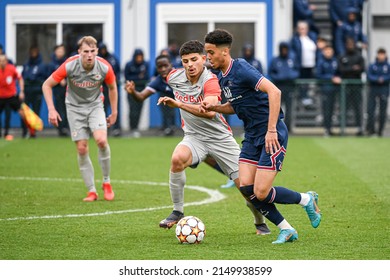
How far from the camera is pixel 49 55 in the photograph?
25672mm

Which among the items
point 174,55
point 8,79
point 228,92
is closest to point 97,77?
point 228,92

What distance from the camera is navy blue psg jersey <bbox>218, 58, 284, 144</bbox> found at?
8609 millimetres

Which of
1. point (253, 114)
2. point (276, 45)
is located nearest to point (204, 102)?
point (253, 114)

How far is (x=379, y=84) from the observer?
22.3m

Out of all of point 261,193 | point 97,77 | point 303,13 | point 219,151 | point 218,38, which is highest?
point 303,13

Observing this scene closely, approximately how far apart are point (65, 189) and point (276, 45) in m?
12.7

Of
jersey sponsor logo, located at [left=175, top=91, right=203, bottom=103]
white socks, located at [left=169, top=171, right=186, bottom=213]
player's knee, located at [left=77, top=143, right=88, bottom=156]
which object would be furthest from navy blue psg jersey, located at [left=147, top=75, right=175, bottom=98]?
white socks, located at [left=169, top=171, right=186, bottom=213]

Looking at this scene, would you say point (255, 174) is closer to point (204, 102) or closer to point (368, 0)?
point (204, 102)

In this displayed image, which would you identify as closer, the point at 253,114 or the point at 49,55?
the point at 253,114

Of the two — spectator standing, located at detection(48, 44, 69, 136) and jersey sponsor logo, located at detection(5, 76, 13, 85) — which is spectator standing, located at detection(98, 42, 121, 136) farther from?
jersey sponsor logo, located at detection(5, 76, 13, 85)

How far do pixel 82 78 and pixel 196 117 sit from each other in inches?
102

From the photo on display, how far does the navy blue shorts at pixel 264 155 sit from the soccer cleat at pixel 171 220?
4.15ft

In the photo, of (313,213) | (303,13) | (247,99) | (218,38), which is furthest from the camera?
(303,13)

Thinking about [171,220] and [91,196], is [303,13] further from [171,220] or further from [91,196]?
[171,220]
